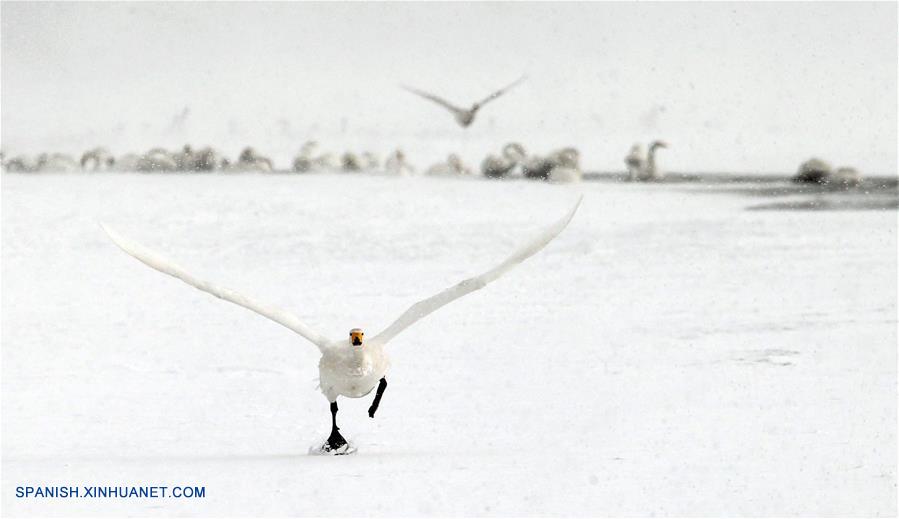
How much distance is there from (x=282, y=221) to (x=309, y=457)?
22.9 ft

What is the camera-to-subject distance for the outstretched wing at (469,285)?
5238mm

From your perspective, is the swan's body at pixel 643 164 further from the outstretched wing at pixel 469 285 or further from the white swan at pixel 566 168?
the outstretched wing at pixel 469 285

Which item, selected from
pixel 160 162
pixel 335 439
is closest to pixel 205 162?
pixel 160 162

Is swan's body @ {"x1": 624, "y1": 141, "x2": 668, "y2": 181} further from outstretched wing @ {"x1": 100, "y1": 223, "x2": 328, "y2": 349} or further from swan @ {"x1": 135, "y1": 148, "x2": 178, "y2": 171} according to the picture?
outstretched wing @ {"x1": 100, "y1": 223, "x2": 328, "y2": 349}

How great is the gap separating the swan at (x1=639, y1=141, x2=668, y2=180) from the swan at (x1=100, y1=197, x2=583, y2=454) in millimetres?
10995

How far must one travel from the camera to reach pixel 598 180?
15.9 meters

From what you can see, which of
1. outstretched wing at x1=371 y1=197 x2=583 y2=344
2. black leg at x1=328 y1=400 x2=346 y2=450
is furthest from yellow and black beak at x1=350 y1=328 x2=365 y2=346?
black leg at x1=328 y1=400 x2=346 y2=450

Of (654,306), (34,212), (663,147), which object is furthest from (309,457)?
(663,147)

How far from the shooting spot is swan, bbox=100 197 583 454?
522 centimetres

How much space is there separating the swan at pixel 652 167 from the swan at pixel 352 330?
1099cm

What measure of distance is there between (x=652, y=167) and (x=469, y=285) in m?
11.5

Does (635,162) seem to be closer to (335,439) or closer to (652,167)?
(652,167)

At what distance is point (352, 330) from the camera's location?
207 inches

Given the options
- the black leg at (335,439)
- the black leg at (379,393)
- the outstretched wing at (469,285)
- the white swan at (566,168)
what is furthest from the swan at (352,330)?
the white swan at (566,168)
